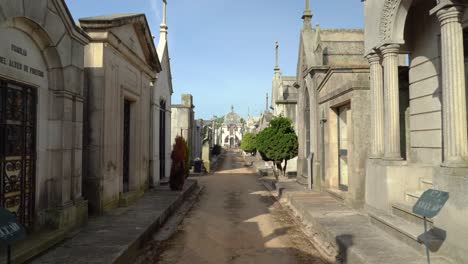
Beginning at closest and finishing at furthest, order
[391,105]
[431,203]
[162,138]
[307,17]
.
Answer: [431,203]
[391,105]
[307,17]
[162,138]

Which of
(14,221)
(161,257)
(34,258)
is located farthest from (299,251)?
(14,221)

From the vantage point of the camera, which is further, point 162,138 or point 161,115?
point 162,138

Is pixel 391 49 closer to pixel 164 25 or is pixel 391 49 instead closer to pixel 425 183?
pixel 425 183

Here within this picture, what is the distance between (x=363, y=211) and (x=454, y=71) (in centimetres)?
451

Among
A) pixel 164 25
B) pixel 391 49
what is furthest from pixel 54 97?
pixel 164 25

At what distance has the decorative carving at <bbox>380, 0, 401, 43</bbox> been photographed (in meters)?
7.21

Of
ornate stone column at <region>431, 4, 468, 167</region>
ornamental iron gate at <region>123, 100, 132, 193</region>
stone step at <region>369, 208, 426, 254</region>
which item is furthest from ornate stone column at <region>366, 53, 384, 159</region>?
ornamental iron gate at <region>123, 100, 132, 193</region>

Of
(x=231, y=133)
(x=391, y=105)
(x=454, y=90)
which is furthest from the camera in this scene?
(x=231, y=133)

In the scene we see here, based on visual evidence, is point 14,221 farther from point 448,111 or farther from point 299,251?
point 448,111

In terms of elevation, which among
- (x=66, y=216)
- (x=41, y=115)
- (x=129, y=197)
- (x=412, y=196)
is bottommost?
(x=129, y=197)

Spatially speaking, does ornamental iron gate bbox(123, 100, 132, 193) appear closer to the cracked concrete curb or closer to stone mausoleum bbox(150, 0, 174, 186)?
stone mausoleum bbox(150, 0, 174, 186)

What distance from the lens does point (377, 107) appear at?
25.5 feet

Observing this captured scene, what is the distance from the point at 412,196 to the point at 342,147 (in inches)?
171

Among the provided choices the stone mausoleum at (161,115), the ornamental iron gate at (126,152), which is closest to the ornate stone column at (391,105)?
the ornamental iron gate at (126,152)
